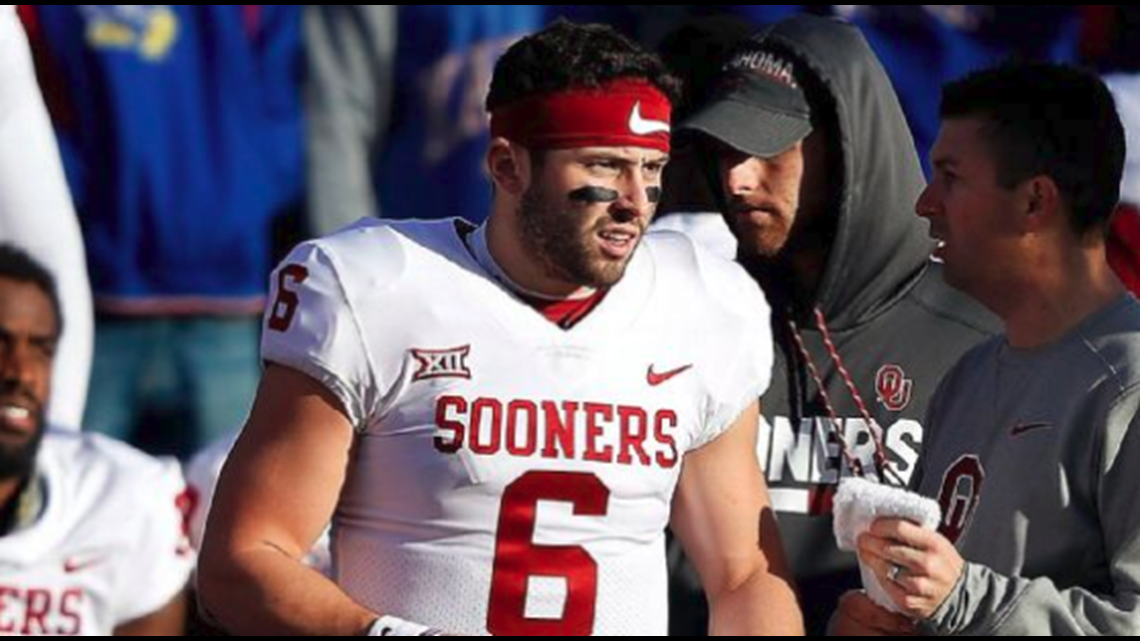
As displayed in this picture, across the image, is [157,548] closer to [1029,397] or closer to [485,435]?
[485,435]

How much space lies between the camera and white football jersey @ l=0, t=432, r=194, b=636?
7883 millimetres

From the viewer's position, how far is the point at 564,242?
5.31 m

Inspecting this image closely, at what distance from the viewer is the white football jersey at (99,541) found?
25.9ft

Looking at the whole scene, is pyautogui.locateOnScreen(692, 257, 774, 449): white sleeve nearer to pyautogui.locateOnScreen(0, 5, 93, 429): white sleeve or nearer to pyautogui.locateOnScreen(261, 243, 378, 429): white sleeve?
pyautogui.locateOnScreen(261, 243, 378, 429): white sleeve

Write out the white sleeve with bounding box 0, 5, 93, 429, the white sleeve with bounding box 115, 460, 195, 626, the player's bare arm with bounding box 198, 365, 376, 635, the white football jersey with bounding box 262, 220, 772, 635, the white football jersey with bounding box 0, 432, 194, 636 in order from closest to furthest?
1. the player's bare arm with bounding box 198, 365, 376, 635
2. the white football jersey with bounding box 262, 220, 772, 635
3. the white football jersey with bounding box 0, 432, 194, 636
4. the white sleeve with bounding box 115, 460, 195, 626
5. the white sleeve with bounding box 0, 5, 93, 429

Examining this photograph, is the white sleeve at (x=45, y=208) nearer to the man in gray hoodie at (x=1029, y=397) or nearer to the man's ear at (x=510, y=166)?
the man's ear at (x=510, y=166)

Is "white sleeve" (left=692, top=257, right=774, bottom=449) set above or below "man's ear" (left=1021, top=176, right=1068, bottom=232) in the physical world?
below

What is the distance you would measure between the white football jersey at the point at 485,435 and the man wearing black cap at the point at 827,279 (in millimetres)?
590

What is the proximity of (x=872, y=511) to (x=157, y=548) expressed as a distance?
3.54 metres

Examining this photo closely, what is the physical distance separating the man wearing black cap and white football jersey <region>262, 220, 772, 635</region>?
23.2 inches

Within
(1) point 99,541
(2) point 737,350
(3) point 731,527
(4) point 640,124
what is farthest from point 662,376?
(1) point 99,541

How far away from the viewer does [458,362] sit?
5262 mm

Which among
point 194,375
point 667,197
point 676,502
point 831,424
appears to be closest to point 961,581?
point 676,502

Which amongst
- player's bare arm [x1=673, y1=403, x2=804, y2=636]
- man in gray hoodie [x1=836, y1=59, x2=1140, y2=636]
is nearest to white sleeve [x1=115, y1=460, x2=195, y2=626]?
player's bare arm [x1=673, y1=403, x2=804, y2=636]
